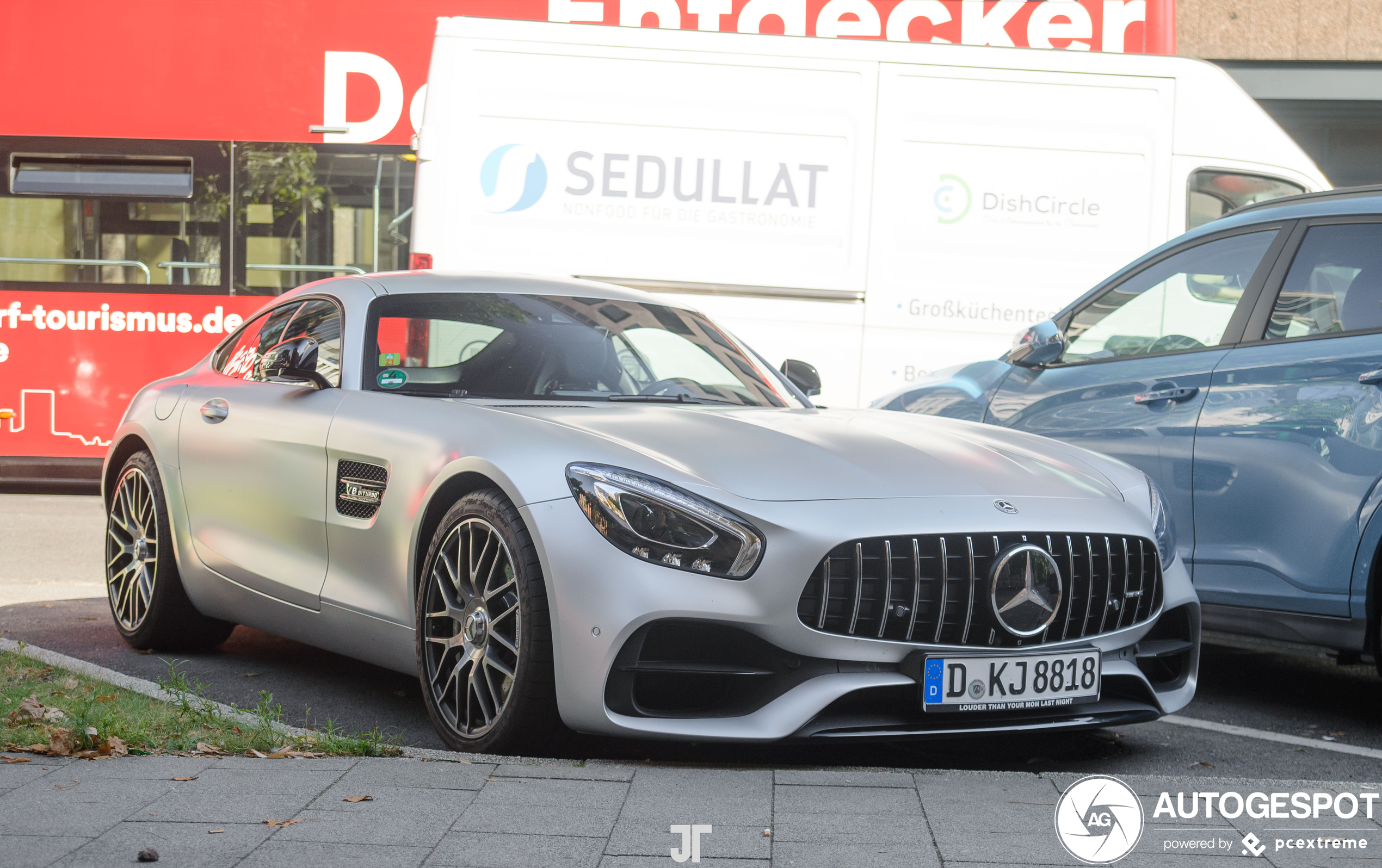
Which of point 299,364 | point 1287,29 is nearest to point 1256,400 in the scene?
point 299,364

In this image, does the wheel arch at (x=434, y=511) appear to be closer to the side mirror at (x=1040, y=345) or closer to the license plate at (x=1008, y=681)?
the license plate at (x=1008, y=681)

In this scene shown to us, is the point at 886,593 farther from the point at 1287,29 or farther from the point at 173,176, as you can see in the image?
the point at 1287,29

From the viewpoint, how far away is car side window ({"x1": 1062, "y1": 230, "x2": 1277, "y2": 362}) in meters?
5.25

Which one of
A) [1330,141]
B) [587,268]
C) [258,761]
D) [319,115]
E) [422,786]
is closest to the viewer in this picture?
[422,786]

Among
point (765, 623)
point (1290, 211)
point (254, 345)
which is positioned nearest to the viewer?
point (765, 623)

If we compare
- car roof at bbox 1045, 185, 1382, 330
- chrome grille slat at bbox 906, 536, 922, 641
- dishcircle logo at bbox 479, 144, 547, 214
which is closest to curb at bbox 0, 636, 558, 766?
chrome grille slat at bbox 906, 536, 922, 641

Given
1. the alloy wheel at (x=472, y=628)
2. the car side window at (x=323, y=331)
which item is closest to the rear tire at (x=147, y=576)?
the car side window at (x=323, y=331)

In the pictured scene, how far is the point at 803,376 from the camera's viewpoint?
539cm

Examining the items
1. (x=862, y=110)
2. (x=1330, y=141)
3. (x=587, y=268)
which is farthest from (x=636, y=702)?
(x=1330, y=141)

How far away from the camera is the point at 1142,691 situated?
3883 millimetres

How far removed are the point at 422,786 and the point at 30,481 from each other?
28.4ft

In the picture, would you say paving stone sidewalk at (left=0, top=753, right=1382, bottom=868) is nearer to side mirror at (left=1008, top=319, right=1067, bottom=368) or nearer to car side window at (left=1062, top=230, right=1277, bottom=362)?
car side window at (left=1062, top=230, right=1277, bottom=362)

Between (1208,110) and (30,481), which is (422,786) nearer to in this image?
(1208,110)
